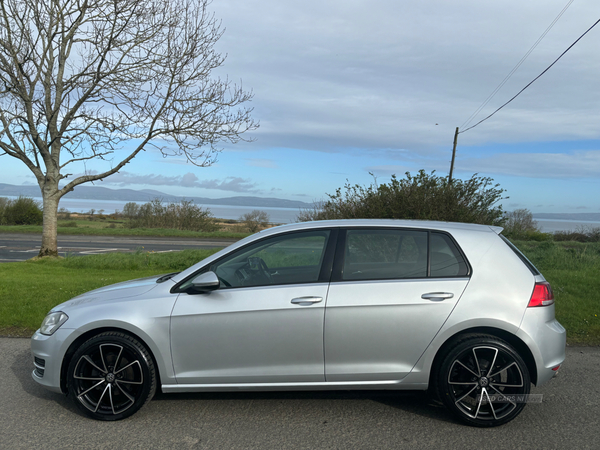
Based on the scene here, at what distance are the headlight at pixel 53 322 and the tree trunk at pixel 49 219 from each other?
1192cm

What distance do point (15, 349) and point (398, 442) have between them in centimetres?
474

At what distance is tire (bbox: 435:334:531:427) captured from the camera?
3822 millimetres

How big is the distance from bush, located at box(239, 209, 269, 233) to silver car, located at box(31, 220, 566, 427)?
30270 mm

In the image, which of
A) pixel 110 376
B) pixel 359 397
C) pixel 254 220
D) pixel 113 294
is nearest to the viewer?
pixel 110 376

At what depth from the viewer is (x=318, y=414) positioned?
4.05m

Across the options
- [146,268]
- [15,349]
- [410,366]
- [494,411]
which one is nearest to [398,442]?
[410,366]

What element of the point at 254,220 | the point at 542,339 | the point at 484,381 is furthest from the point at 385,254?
the point at 254,220

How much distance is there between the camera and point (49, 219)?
14.9 metres

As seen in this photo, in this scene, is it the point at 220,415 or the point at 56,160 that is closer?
the point at 220,415

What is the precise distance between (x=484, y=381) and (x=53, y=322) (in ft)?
11.8

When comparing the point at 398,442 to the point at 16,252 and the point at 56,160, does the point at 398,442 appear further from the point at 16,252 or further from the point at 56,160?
the point at 16,252

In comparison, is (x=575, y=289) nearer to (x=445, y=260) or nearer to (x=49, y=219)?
(x=445, y=260)

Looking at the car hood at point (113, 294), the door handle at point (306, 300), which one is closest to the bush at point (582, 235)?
the door handle at point (306, 300)

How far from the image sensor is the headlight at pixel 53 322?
13.4 feet
